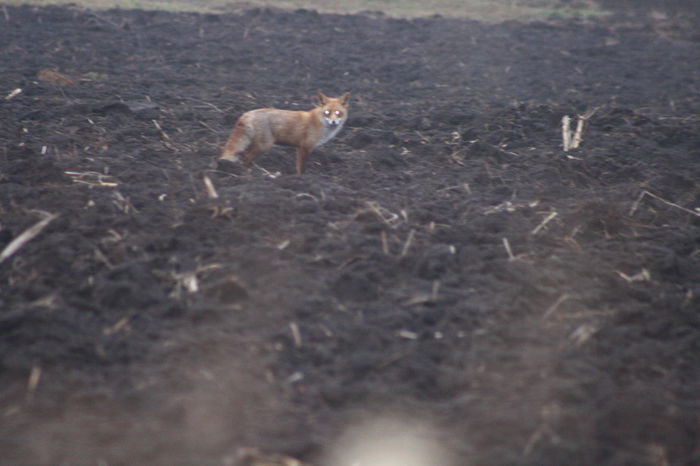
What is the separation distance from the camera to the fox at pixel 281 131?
7.20 meters

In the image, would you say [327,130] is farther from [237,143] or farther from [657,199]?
[657,199]

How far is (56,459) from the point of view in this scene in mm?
3248

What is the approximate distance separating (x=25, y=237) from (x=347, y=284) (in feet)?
8.11

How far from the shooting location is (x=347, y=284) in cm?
493

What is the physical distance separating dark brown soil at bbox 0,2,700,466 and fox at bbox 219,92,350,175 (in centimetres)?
34

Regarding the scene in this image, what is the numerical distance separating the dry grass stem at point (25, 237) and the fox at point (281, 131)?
7.42ft

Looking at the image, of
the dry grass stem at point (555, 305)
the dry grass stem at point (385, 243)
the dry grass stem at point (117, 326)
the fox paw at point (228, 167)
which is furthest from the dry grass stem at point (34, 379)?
the fox paw at point (228, 167)

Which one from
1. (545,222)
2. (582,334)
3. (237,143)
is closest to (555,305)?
(582,334)

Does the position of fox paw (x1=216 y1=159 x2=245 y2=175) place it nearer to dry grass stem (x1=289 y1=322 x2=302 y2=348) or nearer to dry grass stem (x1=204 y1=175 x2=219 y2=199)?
dry grass stem (x1=204 y1=175 x2=219 y2=199)

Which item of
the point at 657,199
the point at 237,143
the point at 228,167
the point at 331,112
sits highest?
the point at 331,112

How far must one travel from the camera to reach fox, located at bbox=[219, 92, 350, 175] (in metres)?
7.20

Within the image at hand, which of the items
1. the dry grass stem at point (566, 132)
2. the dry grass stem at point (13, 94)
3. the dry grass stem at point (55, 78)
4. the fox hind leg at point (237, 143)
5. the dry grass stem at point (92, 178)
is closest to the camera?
the dry grass stem at point (92, 178)

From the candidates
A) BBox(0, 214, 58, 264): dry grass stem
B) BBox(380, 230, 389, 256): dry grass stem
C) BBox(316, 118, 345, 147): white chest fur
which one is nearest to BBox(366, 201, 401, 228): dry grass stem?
BBox(380, 230, 389, 256): dry grass stem

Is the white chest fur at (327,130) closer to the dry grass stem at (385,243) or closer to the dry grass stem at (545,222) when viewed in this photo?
the dry grass stem at (385,243)
